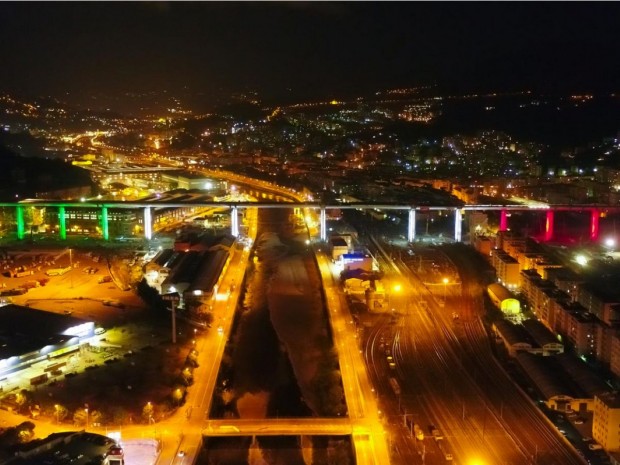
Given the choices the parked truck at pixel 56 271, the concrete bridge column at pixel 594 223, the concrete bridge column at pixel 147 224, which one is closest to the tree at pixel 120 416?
the parked truck at pixel 56 271

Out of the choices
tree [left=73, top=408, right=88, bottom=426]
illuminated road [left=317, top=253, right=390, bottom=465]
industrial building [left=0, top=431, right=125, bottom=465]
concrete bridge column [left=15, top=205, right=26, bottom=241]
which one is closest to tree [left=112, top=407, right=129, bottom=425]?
tree [left=73, top=408, right=88, bottom=426]

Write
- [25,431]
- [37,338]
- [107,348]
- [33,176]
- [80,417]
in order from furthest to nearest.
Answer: [33,176] → [107,348] → [37,338] → [80,417] → [25,431]

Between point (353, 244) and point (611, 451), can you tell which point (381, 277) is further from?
point (611, 451)

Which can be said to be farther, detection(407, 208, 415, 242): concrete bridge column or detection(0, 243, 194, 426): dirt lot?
detection(407, 208, 415, 242): concrete bridge column

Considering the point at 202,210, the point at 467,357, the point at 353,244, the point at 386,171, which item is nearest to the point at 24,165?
the point at 202,210

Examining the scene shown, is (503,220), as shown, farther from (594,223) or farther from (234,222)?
(234,222)

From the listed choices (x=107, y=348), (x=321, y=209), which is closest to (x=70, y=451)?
(x=107, y=348)

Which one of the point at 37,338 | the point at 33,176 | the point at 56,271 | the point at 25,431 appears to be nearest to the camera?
the point at 25,431

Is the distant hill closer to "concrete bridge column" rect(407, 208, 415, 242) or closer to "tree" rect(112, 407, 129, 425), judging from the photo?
"concrete bridge column" rect(407, 208, 415, 242)

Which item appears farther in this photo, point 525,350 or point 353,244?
point 353,244

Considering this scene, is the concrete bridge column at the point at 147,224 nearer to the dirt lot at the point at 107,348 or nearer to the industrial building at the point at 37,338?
the dirt lot at the point at 107,348

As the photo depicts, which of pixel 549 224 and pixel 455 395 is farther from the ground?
pixel 549 224
